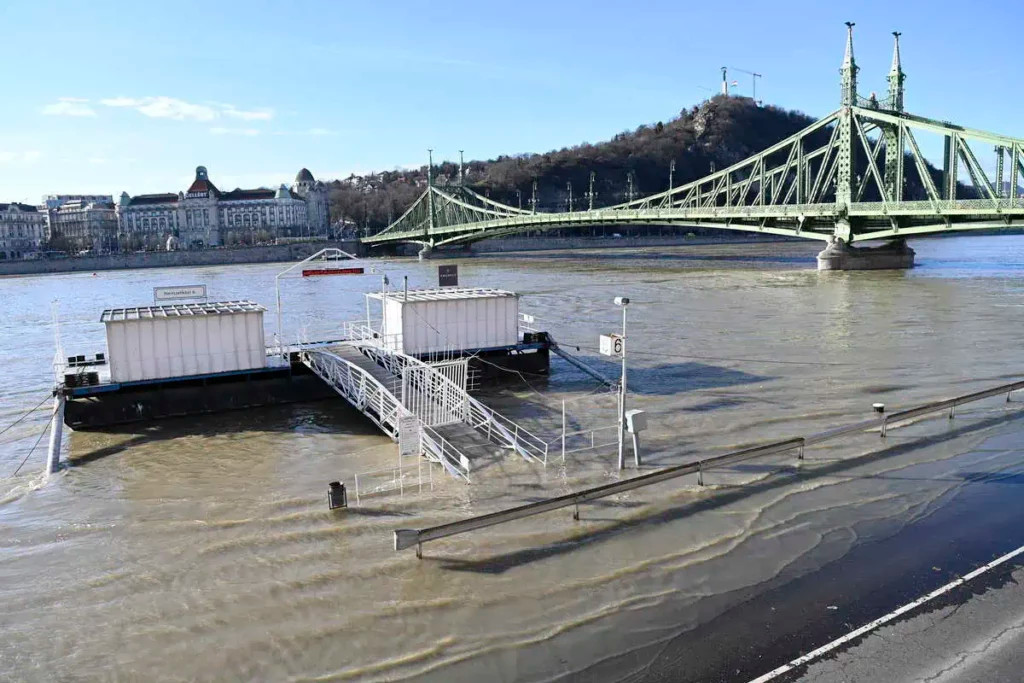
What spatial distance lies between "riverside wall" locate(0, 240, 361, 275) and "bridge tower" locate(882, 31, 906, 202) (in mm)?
73896

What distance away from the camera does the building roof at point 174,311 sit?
829 inches

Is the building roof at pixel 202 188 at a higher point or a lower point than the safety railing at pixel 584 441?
higher

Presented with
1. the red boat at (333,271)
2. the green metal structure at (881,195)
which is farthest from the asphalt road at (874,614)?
the green metal structure at (881,195)

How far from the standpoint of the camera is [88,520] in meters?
13.9

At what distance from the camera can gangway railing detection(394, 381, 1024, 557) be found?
11.4m

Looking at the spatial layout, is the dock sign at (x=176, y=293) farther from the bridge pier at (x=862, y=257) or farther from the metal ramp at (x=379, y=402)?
→ the bridge pier at (x=862, y=257)

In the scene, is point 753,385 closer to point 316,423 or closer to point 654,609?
point 316,423

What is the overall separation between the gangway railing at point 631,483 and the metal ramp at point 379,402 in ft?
8.76

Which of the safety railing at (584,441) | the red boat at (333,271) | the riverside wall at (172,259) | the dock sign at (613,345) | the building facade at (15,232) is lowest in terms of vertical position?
the safety railing at (584,441)

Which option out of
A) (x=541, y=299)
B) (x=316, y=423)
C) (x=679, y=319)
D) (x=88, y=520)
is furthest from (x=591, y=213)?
(x=88, y=520)

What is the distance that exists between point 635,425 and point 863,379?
11960 millimetres

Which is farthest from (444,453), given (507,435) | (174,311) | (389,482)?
(174,311)

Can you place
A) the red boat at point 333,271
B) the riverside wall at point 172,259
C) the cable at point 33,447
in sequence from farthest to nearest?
the riverside wall at point 172,259 → the red boat at point 333,271 → the cable at point 33,447

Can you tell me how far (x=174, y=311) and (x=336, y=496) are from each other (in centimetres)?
1142
